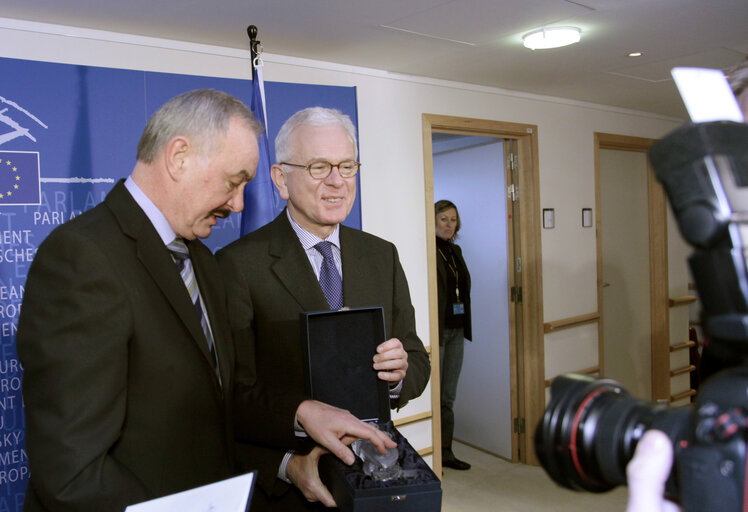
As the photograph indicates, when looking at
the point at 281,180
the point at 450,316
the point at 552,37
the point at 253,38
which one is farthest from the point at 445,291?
the point at 281,180

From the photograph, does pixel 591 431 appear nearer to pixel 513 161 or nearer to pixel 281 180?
pixel 281 180

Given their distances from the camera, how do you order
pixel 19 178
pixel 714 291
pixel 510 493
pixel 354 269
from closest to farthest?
1. pixel 714 291
2. pixel 354 269
3. pixel 19 178
4. pixel 510 493

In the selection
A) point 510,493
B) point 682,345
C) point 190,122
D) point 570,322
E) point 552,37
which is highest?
point 552,37

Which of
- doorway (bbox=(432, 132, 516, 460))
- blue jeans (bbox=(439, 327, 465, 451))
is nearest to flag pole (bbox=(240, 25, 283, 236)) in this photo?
blue jeans (bbox=(439, 327, 465, 451))

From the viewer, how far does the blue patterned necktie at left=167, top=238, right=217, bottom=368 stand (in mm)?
1331

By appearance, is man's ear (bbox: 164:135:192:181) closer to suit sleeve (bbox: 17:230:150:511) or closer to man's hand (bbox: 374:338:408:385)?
suit sleeve (bbox: 17:230:150:511)

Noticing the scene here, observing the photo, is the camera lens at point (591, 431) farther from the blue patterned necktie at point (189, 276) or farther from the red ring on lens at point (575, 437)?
the blue patterned necktie at point (189, 276)

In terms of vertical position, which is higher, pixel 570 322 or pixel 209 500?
pixel 209 500

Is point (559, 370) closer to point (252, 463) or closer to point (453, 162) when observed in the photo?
point (453, 162)

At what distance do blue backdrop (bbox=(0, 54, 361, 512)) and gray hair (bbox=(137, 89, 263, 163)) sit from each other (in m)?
1.36

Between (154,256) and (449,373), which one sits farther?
(449,373)

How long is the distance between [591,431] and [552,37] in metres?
2.63

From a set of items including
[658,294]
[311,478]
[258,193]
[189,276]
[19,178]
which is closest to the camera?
[189,276]

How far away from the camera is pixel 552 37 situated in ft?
9.66
